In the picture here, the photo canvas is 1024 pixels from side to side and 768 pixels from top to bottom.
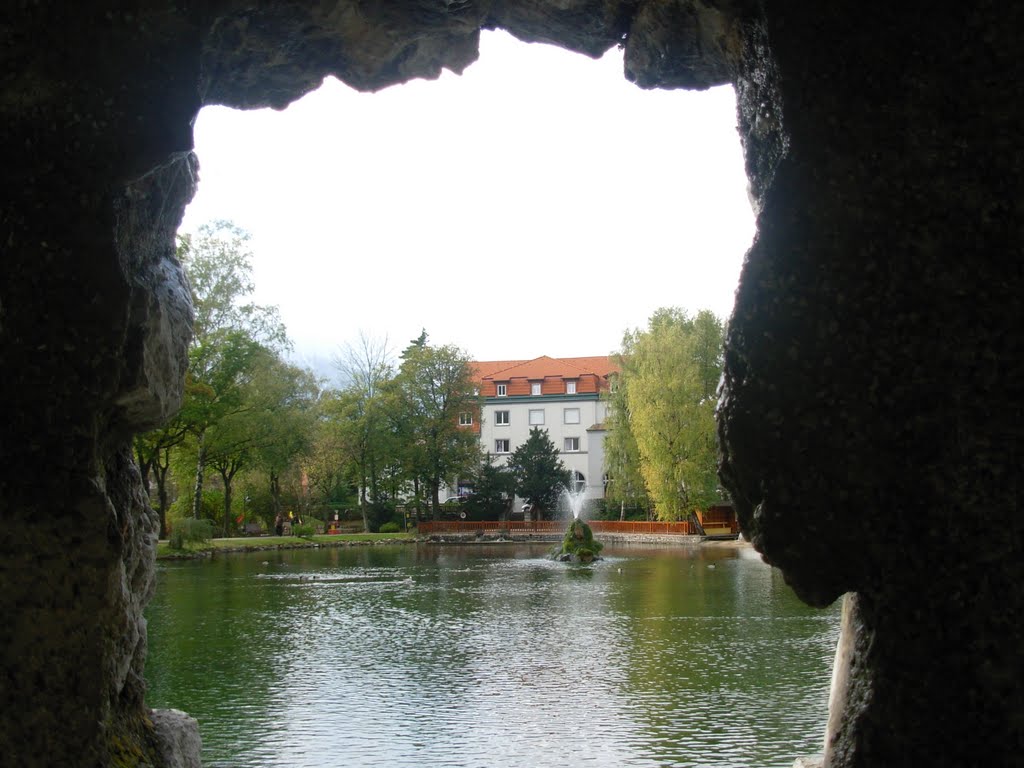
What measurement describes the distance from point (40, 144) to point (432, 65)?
2.20 metres

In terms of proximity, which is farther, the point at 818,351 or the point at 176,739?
the point at 176,739

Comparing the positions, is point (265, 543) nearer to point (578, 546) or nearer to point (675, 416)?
point (578, 546)

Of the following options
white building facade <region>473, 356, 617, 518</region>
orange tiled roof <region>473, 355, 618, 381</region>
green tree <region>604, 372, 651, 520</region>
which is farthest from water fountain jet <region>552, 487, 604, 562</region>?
orange tiled roof <region>473, 355, 618, 381</region>

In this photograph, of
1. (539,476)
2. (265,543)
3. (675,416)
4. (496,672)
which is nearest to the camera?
(496,672)

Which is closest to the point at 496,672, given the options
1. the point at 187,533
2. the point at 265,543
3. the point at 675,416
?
the point at 187,533

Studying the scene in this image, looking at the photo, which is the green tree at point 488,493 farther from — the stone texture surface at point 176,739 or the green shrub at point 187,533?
the stone texture surface at point 176,739

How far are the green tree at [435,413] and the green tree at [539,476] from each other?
316 cm

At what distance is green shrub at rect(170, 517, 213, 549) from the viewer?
1282 inches

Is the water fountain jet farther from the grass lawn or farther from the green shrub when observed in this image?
the grass lawn

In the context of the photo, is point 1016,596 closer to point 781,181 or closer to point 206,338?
point 781,181

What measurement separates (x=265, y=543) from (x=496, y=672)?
28.9 meters

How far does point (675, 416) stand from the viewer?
134ft

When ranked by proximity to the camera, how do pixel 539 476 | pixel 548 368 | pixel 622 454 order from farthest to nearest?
1. pixel 548 368
2. pixel 539 476
3. pixel 622 454

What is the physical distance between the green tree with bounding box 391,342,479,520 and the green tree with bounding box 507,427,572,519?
316 cm
